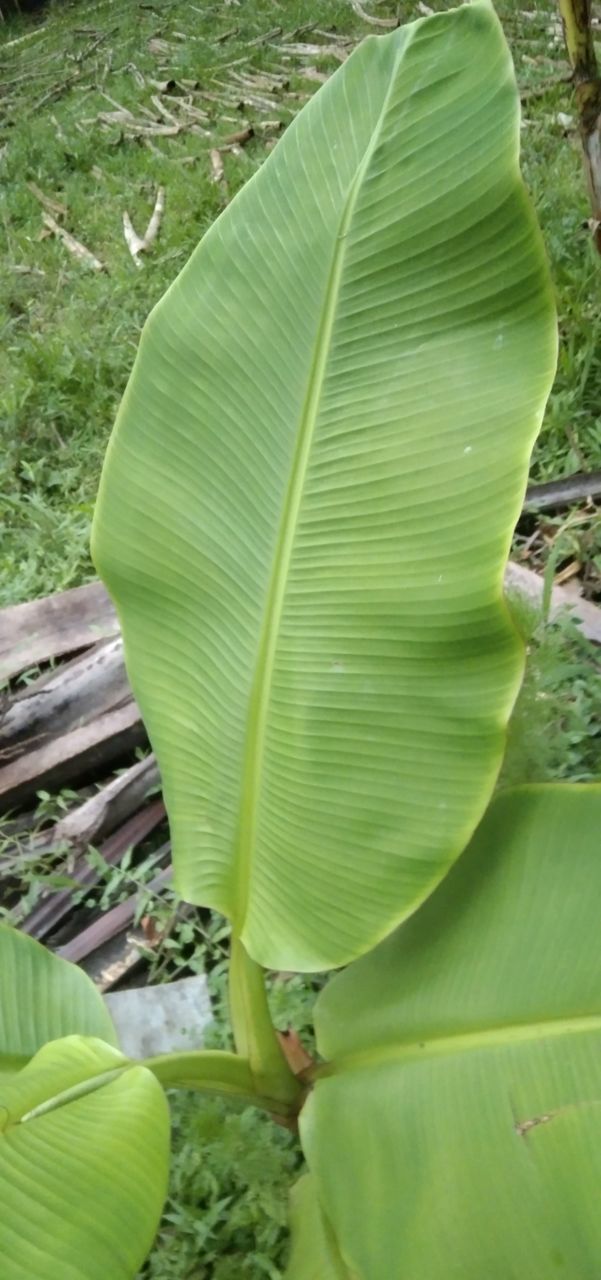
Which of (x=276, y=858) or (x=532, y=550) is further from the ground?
(x=276, y=858)

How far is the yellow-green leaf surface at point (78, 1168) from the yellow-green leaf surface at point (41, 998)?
0.25ft

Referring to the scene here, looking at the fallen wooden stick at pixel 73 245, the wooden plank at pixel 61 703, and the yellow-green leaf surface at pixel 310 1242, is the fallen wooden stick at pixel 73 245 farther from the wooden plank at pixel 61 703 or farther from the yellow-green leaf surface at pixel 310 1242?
the yellow-green leaf surface at pixel 310 1242

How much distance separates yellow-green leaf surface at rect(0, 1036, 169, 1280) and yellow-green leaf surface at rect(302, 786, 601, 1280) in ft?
0.41

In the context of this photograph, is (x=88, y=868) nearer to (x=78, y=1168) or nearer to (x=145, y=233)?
(x=78, y=1168)

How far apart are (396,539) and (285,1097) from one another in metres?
0.42

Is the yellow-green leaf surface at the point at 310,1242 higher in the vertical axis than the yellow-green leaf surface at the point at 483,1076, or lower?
lower

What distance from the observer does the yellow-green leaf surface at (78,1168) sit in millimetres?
473

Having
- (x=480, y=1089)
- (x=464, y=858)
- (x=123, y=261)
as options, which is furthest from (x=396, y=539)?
(x=123, y=261)

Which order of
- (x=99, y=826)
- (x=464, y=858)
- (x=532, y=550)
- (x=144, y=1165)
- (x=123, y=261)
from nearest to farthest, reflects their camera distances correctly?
(x=144, y=1165) → (x=464, y=858) → (x=99, y=826) → (x=532, y=550) → (x=123, y=261)

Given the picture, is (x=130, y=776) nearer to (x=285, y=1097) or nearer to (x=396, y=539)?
(x=285, y=1097)

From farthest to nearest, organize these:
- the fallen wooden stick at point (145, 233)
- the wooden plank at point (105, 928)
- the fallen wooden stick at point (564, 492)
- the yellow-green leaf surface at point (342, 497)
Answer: the fallen wooden stick at point (145, 233)
the fallen wooden stick at point (564, 492)
the wooden plank at point (105, 928)
the yellow-green leaf surface at point (342, 497)

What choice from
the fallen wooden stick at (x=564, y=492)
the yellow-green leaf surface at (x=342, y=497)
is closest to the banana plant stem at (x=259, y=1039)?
Result: the yellow-green leaf surface at (x=342, y=497)

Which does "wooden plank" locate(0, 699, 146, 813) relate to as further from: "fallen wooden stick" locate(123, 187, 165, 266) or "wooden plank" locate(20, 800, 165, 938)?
"fallen wooden stick" locate(123, 187, 165, 266)

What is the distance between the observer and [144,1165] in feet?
1.77
